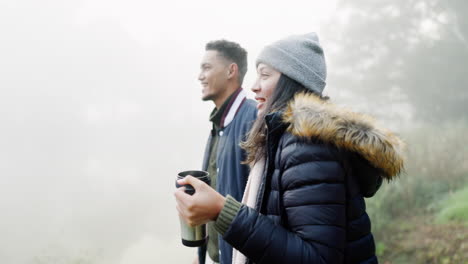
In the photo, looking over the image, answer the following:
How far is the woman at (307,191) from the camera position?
1.12 metres

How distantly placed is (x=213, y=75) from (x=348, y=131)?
2.34 m

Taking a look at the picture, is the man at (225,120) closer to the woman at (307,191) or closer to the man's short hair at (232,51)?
the man's short hair at (232,51)

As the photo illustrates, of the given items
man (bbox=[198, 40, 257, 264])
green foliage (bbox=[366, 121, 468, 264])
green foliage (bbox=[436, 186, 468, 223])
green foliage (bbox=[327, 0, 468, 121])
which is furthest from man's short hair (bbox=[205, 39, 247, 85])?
green foliage (bbox=[327, 0, 468, 121])

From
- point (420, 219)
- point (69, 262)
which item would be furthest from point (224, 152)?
point (69, 262)

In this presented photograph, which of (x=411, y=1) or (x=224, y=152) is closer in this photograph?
(x=224, y=152)

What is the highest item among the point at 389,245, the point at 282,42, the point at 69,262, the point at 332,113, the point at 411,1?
the point at 411,1

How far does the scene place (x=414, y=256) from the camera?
4691mm

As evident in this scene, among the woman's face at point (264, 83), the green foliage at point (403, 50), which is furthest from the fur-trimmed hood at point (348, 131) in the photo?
the green foliage at point (403, 50)

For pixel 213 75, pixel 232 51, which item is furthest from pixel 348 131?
pixel 232 51

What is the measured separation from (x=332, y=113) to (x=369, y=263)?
63 cm

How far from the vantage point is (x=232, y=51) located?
3.54 metres

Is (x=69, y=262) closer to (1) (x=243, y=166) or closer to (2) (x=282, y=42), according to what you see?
(1) (x=243, y=166)

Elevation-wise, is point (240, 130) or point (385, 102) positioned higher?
point (240, 130)

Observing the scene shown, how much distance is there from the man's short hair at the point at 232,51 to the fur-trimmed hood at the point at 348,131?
2.29 m
